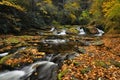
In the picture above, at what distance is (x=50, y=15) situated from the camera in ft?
107

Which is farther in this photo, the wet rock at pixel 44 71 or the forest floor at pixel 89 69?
the wet rock at pixel 44 71

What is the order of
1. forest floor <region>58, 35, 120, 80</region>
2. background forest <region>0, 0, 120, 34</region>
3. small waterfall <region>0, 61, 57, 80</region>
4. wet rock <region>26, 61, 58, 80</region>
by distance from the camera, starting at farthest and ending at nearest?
background forest <region>0, 0, 120, 34</region> < small waterfall <region>0, 61, 57, 80</region> < wet rock <region>26, 61, 58, 80</region> < forest floor <region>58, 35, 120, 80</region>

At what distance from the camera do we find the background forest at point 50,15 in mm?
17394

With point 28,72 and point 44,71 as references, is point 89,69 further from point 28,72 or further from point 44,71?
point 28,72

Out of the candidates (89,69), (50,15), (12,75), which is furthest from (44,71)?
(50,15)

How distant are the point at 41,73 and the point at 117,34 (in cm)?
1187

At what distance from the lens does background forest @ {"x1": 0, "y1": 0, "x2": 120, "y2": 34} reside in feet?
57.1

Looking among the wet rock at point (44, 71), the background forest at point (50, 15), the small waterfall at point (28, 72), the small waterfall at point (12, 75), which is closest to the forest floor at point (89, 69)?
the wet rock at point (44, 71)

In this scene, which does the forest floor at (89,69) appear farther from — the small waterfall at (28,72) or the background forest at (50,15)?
the background forest at (50,15)

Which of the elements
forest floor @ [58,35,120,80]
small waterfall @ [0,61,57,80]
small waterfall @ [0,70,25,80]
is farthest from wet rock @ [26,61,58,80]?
small waterfall @ [0,70,25,80]

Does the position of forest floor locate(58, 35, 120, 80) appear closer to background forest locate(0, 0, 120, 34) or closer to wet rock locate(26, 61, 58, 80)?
wet rock locate(26, 61, 58, 80)

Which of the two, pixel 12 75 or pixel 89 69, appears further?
pixel 12 75

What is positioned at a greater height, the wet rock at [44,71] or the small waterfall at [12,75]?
the wet rock at [44,71]

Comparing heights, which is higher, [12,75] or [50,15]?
[12,75]
